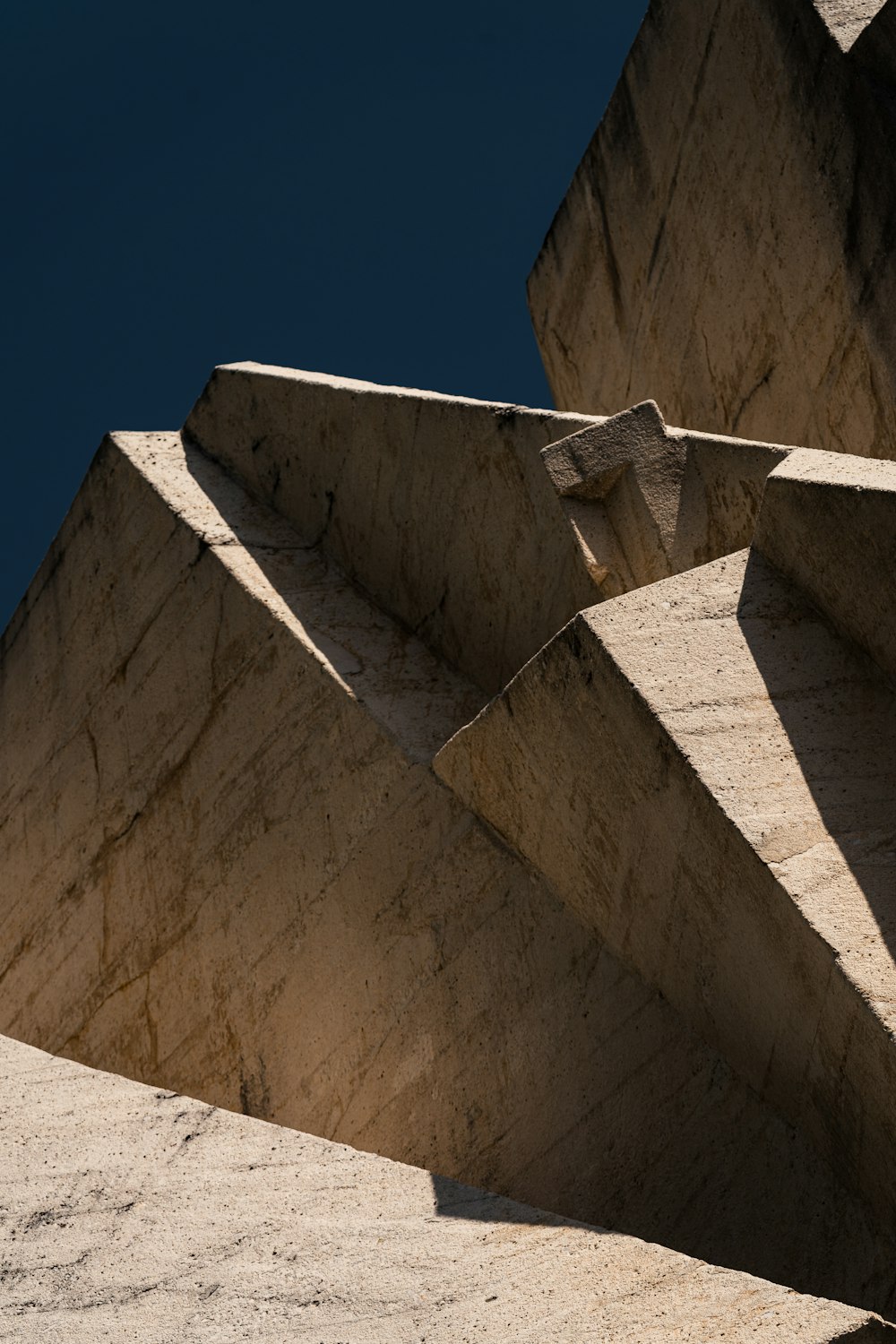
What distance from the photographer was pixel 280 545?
4812 millimetres

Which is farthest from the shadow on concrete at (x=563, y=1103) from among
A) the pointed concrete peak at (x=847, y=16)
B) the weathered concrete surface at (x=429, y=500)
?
the pointed concrete peak at (x=847, y=16)

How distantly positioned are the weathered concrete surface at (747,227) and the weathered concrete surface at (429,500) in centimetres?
117

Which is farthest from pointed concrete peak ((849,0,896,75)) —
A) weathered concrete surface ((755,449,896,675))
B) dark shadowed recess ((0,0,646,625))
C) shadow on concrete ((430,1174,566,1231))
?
dark shadowed recess ((0,0,646,625))

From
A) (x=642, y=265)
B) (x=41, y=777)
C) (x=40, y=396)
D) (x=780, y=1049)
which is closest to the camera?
(x=780, y=1049)

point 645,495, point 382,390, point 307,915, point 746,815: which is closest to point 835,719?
point 746,815

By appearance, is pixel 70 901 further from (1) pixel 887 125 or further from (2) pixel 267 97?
(2) pixel 267 97

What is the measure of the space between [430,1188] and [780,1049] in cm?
64

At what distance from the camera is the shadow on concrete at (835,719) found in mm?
2566

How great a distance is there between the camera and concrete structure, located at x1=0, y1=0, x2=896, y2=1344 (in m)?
2.42

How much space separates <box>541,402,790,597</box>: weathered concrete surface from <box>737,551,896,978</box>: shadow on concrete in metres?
0.50

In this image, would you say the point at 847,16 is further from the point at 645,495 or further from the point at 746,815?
the point at 746,815

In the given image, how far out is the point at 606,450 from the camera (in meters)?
3.56

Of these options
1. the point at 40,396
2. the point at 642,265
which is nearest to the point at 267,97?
the point at 40,396

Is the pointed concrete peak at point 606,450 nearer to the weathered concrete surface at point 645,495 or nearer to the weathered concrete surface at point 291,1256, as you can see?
the weathered concrete surface at point 645,495
